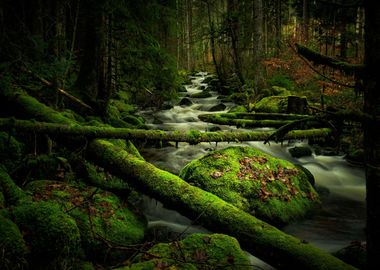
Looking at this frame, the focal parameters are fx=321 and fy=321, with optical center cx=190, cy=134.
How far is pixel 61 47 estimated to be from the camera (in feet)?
31.3

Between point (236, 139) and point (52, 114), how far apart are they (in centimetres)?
371

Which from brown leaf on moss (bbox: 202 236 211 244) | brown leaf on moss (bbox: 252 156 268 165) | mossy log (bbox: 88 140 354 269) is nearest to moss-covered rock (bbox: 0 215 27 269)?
brown leaf on moss (bbox: 202 236 211 244)

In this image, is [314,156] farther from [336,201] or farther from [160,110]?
[160,110]

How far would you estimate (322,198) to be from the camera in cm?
764

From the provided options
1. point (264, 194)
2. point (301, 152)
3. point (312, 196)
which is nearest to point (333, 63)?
point (264, 194)

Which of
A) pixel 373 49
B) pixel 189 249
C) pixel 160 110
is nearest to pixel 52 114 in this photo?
pixel 189 249

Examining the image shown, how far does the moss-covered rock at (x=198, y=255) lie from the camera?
3.34m

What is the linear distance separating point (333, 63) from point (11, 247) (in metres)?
3.25

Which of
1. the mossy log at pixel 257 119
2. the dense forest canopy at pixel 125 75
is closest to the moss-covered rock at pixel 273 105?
the dense forest canopy at pixel 125 75

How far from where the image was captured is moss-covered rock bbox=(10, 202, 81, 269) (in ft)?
10.9

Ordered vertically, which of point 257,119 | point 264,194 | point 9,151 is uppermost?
point 9,151

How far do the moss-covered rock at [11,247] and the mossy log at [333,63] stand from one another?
3.04 metres

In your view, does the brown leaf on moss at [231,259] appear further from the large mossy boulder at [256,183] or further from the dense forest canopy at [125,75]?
the large mossy boulder at [256,183]

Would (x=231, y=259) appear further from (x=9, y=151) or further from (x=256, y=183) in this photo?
(x=9, y=151)
